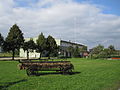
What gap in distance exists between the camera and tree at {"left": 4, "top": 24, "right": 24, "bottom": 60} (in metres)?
43.7

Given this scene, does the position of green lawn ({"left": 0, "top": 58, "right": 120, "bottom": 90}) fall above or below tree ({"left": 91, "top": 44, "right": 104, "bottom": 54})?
below

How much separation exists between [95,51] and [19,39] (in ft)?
130

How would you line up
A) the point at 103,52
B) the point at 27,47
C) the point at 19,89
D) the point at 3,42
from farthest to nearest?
1. the point at 103,52
2. the point at 27,47
3. the point at 3,42
4. the point at 19,89

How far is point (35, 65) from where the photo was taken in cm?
1277

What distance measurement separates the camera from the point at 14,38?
44.2 m

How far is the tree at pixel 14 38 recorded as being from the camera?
143ft

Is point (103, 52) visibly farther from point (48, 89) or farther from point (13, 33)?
point (48, 89)

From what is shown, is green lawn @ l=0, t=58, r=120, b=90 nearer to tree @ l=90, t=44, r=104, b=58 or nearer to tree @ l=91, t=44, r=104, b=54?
tree @ l=90, t=44, r=104, b=58

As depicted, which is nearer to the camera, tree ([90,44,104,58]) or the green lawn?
the green lawn

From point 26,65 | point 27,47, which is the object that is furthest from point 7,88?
point 27,47

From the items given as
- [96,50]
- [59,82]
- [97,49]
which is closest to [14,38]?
[59,82]

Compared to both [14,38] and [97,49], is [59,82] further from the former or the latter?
[97,49]

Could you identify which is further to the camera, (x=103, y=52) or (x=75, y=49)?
(x=75, y=49)

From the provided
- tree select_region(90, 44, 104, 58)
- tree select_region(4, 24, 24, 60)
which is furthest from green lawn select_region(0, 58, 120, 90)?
tree select_region(90, 44, 104, 58)
